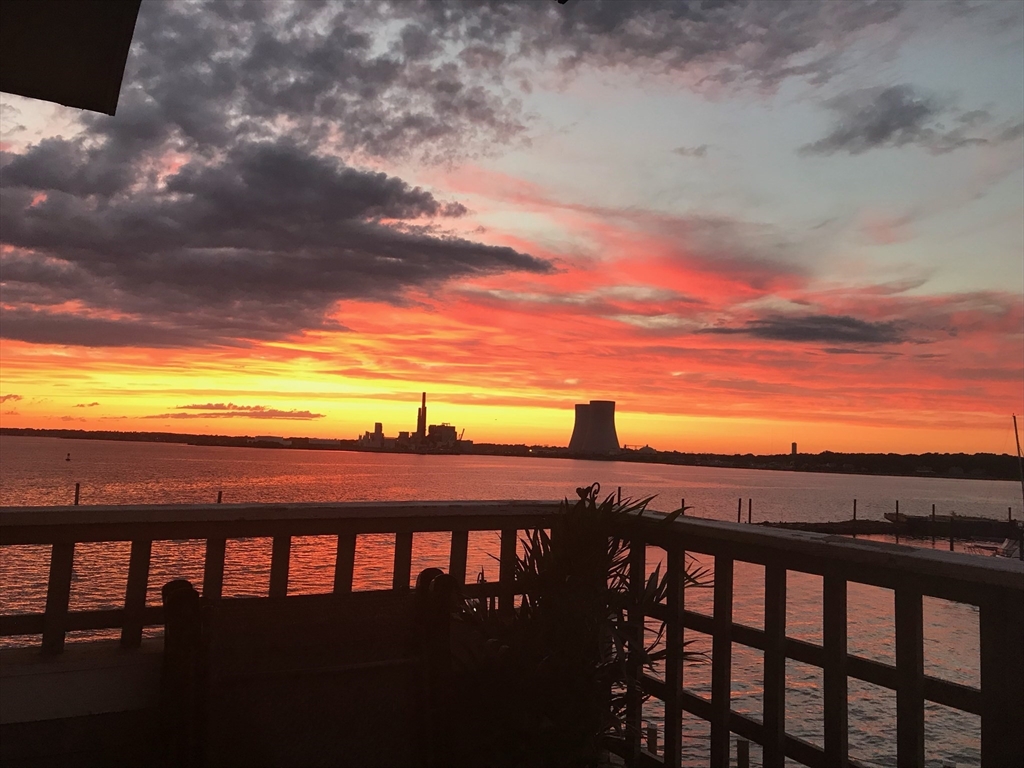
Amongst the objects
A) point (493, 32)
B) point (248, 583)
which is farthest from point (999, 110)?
point (248, 583)

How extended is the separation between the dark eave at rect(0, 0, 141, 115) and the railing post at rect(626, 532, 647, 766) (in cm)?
264

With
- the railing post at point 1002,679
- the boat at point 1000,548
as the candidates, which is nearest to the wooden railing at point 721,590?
the railing post at point 1002,679

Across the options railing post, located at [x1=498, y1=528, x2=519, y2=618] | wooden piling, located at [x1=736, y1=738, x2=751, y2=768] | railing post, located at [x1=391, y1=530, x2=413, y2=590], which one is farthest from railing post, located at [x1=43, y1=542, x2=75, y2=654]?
wooden piling, located at [x1=736, y1=738, x2=751, y2=768]

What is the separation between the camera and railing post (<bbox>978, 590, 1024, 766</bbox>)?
1.93 meters

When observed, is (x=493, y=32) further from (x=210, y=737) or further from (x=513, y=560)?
(x=210, y=737)

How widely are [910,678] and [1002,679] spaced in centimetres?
26

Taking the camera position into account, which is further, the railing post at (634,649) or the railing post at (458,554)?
the railing post at (458,554)

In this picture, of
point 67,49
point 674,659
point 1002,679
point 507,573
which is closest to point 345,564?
point 507,573

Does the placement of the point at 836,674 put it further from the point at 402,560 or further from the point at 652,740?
the point at 402,560

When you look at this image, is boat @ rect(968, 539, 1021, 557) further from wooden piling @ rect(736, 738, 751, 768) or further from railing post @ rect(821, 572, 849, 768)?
railing post @ rect(821, 572, 849, 768)

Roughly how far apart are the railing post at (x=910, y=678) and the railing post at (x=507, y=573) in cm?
155

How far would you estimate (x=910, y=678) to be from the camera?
2170mm

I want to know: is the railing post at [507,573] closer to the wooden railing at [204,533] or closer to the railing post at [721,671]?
the wooden railing at [204,533]

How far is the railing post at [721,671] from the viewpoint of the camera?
2873 mm
